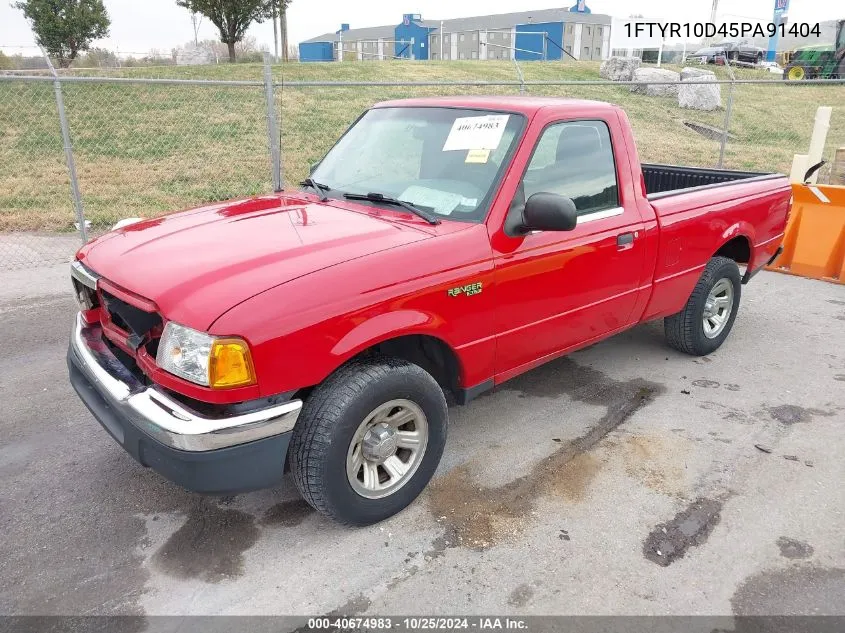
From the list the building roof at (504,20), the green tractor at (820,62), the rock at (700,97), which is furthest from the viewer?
the building roof at (504,20)

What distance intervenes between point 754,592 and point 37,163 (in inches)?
533

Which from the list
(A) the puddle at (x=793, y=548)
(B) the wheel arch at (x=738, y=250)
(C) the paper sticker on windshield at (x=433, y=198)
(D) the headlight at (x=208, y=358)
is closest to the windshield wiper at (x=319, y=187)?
(C) the paper sticker on windshield at (x=433, y=198)

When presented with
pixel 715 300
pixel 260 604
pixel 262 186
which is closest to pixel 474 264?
pixel 260 604

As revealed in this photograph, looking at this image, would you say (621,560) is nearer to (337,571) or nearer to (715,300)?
(337,571)

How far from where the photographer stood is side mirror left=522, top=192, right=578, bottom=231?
3.03 metres

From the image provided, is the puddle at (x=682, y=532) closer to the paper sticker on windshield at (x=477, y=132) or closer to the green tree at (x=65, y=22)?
the paper sticker on windshield at (x=477, y=132)

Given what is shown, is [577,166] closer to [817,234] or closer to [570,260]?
[570,260]

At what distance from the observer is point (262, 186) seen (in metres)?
11.6

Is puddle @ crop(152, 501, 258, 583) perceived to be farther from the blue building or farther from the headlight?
Answer: the blue building

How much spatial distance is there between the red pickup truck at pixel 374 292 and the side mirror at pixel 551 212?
11 millimetres

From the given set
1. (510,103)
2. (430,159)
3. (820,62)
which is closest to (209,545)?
(430,159)

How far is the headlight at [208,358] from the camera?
241 cm

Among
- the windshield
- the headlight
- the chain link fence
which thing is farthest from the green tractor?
the headlight

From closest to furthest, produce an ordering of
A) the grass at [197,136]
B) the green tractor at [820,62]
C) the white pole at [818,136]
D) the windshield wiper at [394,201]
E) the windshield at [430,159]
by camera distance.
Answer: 1. the windshield wiper at [394,201]
2. the windshield at [430,159]
3. the white pole at [818,136]
4. the grass at [197,136]
5. the green tractor at [820,62]
